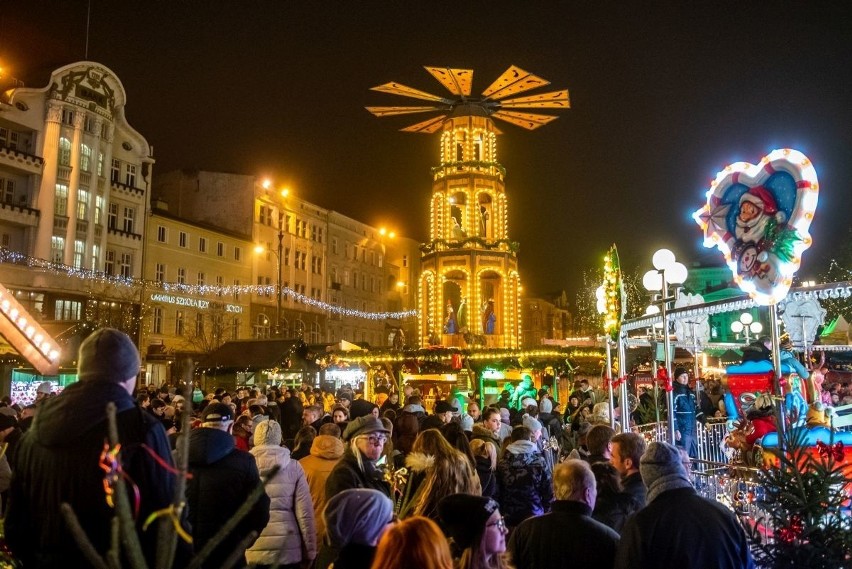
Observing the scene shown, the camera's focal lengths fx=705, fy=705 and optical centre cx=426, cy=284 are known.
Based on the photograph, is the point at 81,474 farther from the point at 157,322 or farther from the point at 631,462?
the point at 157,322

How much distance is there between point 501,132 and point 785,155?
2936 cm

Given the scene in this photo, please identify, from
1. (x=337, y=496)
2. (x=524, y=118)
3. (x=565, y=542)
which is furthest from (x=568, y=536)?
(x=524, y=118)

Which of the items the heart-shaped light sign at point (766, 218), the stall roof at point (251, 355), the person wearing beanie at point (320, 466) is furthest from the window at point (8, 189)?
the heart-shaped light sign at point (766, 218)

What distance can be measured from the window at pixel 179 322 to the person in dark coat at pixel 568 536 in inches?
1737

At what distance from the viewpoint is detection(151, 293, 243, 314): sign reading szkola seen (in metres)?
44.2

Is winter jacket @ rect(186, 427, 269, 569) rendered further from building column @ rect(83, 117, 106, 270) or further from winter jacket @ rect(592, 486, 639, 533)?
building column @ rect(83, 117, 106, 270)

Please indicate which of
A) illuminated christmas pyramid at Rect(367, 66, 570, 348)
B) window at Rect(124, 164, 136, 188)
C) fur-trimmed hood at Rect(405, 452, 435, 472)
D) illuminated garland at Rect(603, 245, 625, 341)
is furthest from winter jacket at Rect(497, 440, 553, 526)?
window at Rect(124, 164, 136, 188)

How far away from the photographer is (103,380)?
2859mm

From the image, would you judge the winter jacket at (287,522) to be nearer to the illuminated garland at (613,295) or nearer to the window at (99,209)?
the illuminated garland at (613,295)

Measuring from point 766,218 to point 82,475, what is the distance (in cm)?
693

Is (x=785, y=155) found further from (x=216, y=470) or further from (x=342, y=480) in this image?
(x=216, y=470)

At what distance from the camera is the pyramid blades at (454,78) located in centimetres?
3174

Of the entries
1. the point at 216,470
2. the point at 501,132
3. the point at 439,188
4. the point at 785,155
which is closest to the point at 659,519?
the point at 216,470

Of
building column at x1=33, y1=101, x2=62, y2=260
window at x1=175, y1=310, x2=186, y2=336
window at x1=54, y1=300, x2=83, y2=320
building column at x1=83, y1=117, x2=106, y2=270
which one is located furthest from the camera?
window at x1=175, y1=310, x2=186, y2=336
